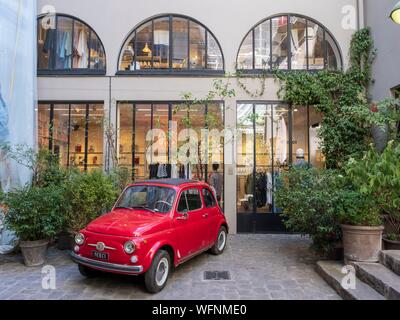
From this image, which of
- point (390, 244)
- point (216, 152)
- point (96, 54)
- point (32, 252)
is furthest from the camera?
point (96, 54)

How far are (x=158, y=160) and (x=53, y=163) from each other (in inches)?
119

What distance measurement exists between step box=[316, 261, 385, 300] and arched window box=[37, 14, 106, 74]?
27.8 ft

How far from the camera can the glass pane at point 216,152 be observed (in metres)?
9.32

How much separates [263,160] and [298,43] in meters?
4.03

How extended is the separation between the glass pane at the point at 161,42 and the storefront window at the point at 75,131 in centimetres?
240

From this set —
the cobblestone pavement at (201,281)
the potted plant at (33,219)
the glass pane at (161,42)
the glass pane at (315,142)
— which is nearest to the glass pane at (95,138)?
the glass pane at (161,42)

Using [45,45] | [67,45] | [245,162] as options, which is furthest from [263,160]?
[45,45]

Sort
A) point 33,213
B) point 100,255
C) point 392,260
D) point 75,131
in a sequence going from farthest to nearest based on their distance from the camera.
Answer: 1. point 75,131
2. point 33,213
3. point 392,260
4. point 100,255

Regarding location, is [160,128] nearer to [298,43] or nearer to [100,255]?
[298,43]

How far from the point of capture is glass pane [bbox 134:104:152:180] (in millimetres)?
9633

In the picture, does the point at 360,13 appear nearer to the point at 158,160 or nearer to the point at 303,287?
the point at 158,160

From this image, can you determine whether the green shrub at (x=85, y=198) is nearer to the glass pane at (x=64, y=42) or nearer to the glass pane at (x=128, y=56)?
the glass pane at (x=128, y=56)

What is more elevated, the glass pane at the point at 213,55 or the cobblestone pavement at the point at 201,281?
the glass pane at the point at 213,55

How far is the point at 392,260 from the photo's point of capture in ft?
16.3
